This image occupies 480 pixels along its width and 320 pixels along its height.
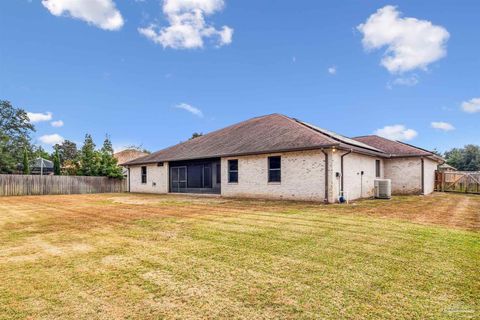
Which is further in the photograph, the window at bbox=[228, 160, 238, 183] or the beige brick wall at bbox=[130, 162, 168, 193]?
the beige brick wall at bbox=[130, 162, 168, 193]

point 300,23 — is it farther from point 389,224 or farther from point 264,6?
point 389,224

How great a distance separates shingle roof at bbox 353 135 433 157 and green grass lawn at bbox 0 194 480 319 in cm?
1346

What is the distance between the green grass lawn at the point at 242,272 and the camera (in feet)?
9.10

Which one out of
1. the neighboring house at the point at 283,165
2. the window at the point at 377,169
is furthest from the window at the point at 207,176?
the window at the point at 377,169

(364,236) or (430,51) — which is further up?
(430,51)

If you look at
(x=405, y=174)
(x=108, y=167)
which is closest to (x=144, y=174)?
(x=108, y=167)

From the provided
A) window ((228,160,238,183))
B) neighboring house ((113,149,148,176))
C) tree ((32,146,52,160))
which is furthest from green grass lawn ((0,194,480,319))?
tree ((32,146,52,160))

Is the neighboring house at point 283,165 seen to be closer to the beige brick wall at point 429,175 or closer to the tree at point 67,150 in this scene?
the beige brick wall at point 429,175

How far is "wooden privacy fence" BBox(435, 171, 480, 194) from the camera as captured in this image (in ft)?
67.5

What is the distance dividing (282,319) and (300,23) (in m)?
17.8

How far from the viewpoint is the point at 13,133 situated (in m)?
35.4

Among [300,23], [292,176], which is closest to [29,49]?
[300,23]

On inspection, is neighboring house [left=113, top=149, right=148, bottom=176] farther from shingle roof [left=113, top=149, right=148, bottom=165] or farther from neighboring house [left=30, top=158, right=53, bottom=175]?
neighboring house [left=30, top=158, right=53, bottom=175]

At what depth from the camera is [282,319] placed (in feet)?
8.43
